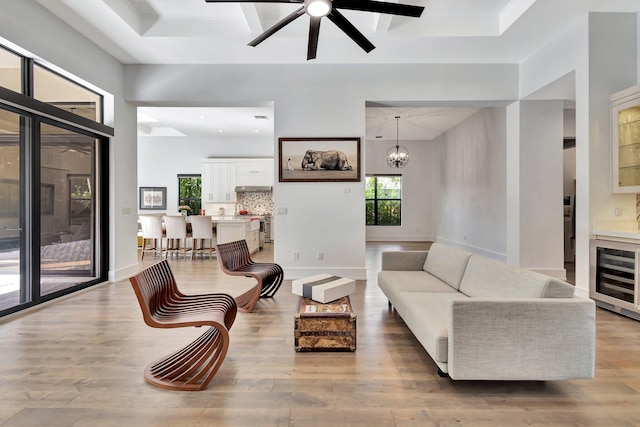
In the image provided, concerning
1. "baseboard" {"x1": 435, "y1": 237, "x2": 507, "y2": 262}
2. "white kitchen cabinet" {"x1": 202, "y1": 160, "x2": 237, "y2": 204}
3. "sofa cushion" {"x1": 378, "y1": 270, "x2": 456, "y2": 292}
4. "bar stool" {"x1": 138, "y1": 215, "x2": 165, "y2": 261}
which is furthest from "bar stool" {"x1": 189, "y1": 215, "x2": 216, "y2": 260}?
"baseboard" {"x1": 435, "y1": 237, "x2": 507, "y2": 262}

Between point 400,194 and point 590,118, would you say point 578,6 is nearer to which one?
point 590,118

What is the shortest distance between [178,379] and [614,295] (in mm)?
4089

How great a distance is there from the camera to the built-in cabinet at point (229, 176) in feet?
32.0

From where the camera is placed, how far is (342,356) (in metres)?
2.45

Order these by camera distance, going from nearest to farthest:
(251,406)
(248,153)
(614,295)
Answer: (251,406)
(614,295)
(248,153)

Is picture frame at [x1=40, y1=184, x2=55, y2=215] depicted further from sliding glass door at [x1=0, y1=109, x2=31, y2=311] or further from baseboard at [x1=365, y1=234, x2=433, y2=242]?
baseboard at [x1=365, y1=234, x2=433, y2=242]

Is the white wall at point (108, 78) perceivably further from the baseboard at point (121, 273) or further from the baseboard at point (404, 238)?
the baseboard at point (404, 238)

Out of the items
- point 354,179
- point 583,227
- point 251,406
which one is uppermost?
point 354,179

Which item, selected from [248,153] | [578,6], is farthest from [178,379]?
[248,153]

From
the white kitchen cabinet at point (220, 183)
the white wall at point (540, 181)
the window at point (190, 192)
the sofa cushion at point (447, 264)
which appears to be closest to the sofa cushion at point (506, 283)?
the sofa cushion at point (447, 264)

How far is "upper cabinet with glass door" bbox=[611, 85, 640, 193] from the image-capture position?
3.48m

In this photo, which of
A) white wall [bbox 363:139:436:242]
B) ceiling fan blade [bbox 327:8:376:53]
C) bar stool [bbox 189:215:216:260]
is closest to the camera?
ceiling fan blade [bbox 327:8:376:53]

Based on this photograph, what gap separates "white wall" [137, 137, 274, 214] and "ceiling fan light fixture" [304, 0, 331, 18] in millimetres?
7440

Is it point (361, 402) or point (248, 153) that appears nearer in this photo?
point (361, 402)
